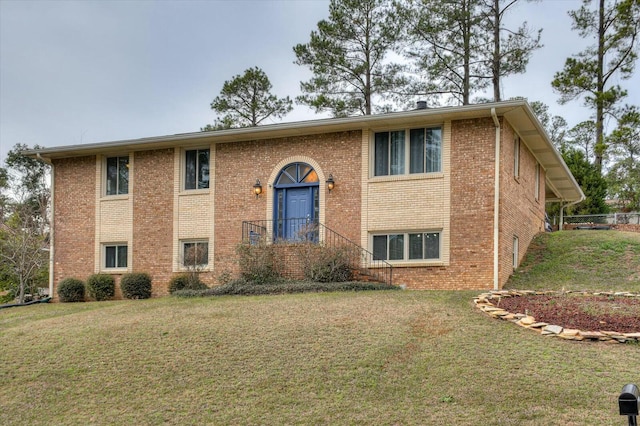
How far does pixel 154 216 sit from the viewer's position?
61.0 ft

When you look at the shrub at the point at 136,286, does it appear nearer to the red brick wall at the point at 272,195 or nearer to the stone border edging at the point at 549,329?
the red brick wall at the point at 272,195

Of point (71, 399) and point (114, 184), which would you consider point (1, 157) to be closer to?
point (114, 184)

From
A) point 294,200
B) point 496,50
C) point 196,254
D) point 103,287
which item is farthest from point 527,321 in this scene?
point 496,50

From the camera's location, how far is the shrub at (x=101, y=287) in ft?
60.2

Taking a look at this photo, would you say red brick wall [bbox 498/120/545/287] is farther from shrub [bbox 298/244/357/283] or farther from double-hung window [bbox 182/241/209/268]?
double-hung window [bbox 182/241/209/268]

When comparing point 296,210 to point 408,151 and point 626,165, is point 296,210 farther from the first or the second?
point 626,165

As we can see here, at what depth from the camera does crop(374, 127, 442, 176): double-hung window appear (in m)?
16.0

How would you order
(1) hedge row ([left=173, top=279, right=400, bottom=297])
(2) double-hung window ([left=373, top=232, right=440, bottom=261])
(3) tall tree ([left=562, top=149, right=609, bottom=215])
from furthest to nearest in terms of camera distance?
(3) tall tree ([left=562, top=149, right=609, bottom=215]), (2) double-hung window ([left=373, top=232, right=440, bottom=261]), (1) hedge row ([left=173, top=279, right=400, bottom=297])

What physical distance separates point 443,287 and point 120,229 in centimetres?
981

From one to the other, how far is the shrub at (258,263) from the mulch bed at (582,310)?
19.9 feet

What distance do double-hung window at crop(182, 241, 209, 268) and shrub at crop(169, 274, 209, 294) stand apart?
1.37 ft

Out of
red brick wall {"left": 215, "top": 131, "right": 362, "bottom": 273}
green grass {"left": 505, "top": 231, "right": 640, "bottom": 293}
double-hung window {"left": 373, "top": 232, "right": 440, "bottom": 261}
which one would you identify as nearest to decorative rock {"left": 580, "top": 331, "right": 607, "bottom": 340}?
green grass {"left": 505, "top": 231, "right": 640, "bottom": 293}

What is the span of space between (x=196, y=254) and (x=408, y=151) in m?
6.57

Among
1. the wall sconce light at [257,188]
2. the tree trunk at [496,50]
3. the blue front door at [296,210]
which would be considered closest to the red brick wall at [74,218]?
the wall sconce light at [257,188]
